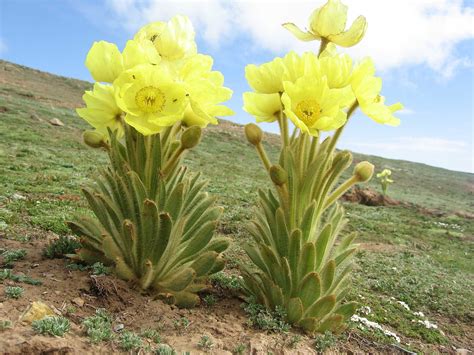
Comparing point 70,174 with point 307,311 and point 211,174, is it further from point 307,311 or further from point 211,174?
point 307,311

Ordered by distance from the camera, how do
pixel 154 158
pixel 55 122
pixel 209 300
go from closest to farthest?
pixel 154 158, pixel 209 300, pixel 55 122

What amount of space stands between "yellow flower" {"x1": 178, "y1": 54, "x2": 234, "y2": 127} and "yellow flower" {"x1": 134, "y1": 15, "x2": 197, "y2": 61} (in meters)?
0.07

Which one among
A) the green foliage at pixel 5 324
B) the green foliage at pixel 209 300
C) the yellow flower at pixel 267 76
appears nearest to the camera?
the green foliage at pixel 5 324

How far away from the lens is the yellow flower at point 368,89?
8.86 feet

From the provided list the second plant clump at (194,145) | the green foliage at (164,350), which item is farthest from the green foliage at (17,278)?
the green foliage at (164,350)

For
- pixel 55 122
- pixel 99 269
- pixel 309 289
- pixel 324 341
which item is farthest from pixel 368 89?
pixel 55 122

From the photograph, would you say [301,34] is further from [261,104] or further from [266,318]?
[266,318]

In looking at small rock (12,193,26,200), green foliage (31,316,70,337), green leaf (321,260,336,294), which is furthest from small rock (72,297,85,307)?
small rock (12,193,26,200)

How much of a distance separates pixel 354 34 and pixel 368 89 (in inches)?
15.8

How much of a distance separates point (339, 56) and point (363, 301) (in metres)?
3.11

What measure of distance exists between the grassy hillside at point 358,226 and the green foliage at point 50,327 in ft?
5.20

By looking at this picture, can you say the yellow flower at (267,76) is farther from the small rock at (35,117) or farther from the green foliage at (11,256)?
the small rock at (35,117)

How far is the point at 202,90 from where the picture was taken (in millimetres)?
2674

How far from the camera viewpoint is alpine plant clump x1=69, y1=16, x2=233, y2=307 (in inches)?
102
